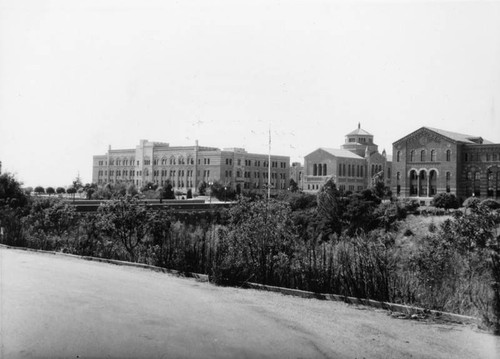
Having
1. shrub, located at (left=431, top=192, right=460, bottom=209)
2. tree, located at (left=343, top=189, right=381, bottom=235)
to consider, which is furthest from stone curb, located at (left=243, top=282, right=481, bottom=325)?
shrub, located at (left=431, top=192, right=460, bottom=209)

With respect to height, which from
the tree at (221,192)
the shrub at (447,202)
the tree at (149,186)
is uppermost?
the tree at (149,186)

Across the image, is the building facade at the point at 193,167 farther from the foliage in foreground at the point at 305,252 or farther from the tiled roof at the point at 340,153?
the foliage in foreground at the point at 305,252

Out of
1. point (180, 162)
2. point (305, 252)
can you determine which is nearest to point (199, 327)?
point (305, 252)

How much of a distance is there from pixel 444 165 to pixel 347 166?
20579mm

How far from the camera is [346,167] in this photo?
309 ft

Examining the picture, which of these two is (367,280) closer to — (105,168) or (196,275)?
(196,275)

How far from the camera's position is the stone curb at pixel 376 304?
843 centimetres

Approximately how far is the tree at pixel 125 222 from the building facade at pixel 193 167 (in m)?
80.0

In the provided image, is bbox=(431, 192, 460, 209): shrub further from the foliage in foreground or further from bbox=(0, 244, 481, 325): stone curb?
bbox=(0, 244, 481, 325): stone curb

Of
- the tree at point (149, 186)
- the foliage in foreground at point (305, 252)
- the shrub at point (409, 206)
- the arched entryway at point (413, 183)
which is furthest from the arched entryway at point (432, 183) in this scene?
the foliage in foreground at point (305, 252)

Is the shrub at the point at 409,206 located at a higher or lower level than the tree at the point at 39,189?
lower

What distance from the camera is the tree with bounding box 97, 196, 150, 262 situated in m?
17.3

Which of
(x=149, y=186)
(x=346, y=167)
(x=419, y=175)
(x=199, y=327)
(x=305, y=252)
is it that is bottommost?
(x=199, y=327)

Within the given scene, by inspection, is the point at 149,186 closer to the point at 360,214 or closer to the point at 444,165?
the point at 444,165
